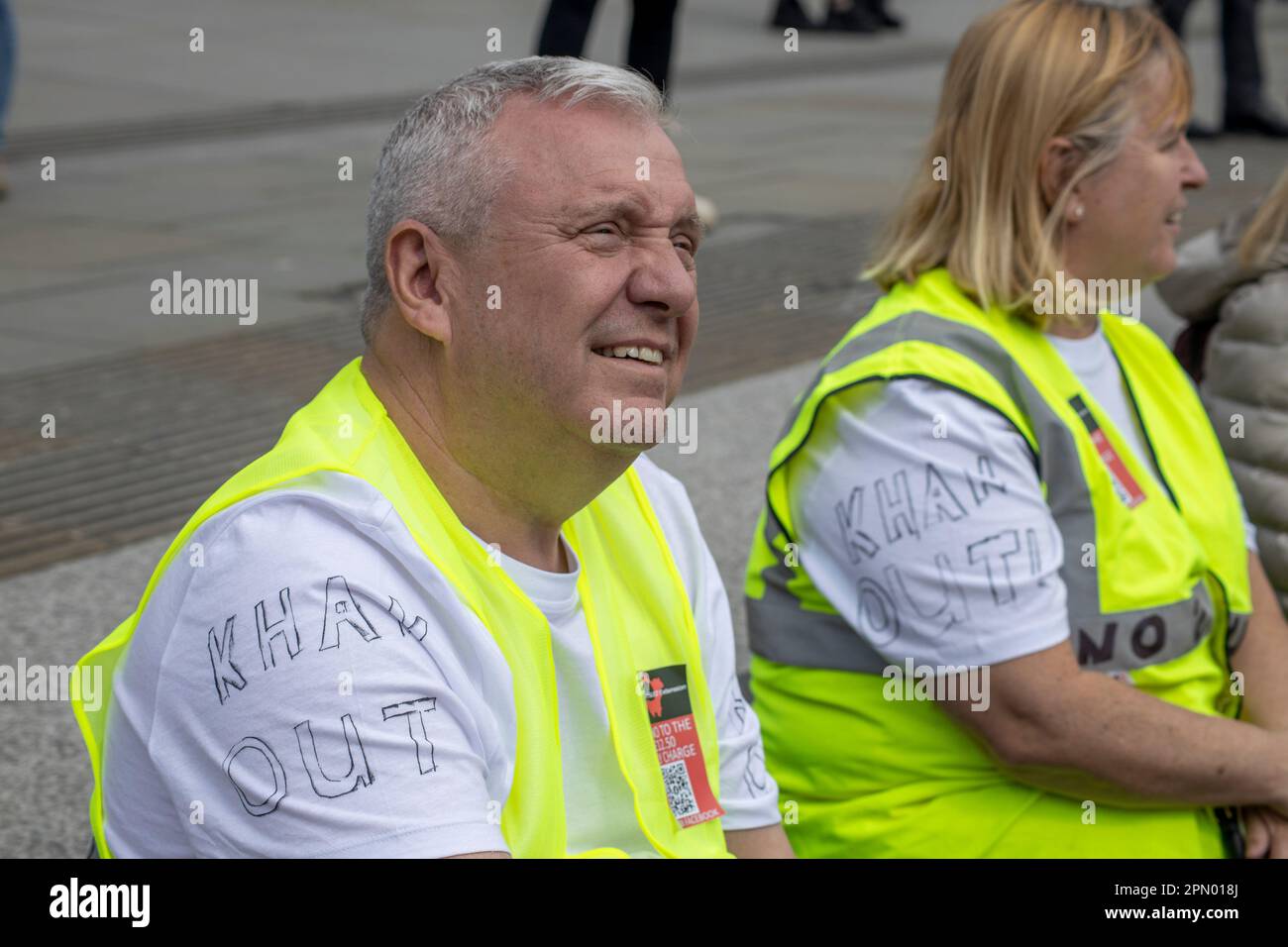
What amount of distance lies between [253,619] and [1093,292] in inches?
66.0

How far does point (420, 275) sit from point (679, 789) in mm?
633

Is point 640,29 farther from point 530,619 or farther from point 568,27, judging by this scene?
point 530,619

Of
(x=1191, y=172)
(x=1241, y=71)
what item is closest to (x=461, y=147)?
(x=1191, y=172)

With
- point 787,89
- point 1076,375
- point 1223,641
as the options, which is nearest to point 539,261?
point 1076,375

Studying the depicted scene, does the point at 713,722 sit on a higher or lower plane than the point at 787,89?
lower

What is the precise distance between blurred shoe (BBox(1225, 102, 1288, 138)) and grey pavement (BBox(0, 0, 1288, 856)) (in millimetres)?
379

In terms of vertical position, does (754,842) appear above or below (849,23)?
below

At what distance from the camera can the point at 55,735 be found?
3459 millimetres

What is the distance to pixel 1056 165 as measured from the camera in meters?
2.82

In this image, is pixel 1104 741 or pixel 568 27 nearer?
pixel 1104 741

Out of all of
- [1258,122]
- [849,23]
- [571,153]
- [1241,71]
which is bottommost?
[571,153]

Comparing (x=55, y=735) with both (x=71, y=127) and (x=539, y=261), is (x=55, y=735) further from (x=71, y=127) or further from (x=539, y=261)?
(x=71, y=127)

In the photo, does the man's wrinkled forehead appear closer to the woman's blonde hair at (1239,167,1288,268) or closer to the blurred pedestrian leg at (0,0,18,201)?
the woman's blonde hair at (1239,167,1288,268)

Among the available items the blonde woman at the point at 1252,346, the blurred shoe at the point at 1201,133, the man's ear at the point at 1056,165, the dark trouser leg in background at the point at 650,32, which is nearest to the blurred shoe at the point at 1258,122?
the blurred shoe at the point at 1201,133
